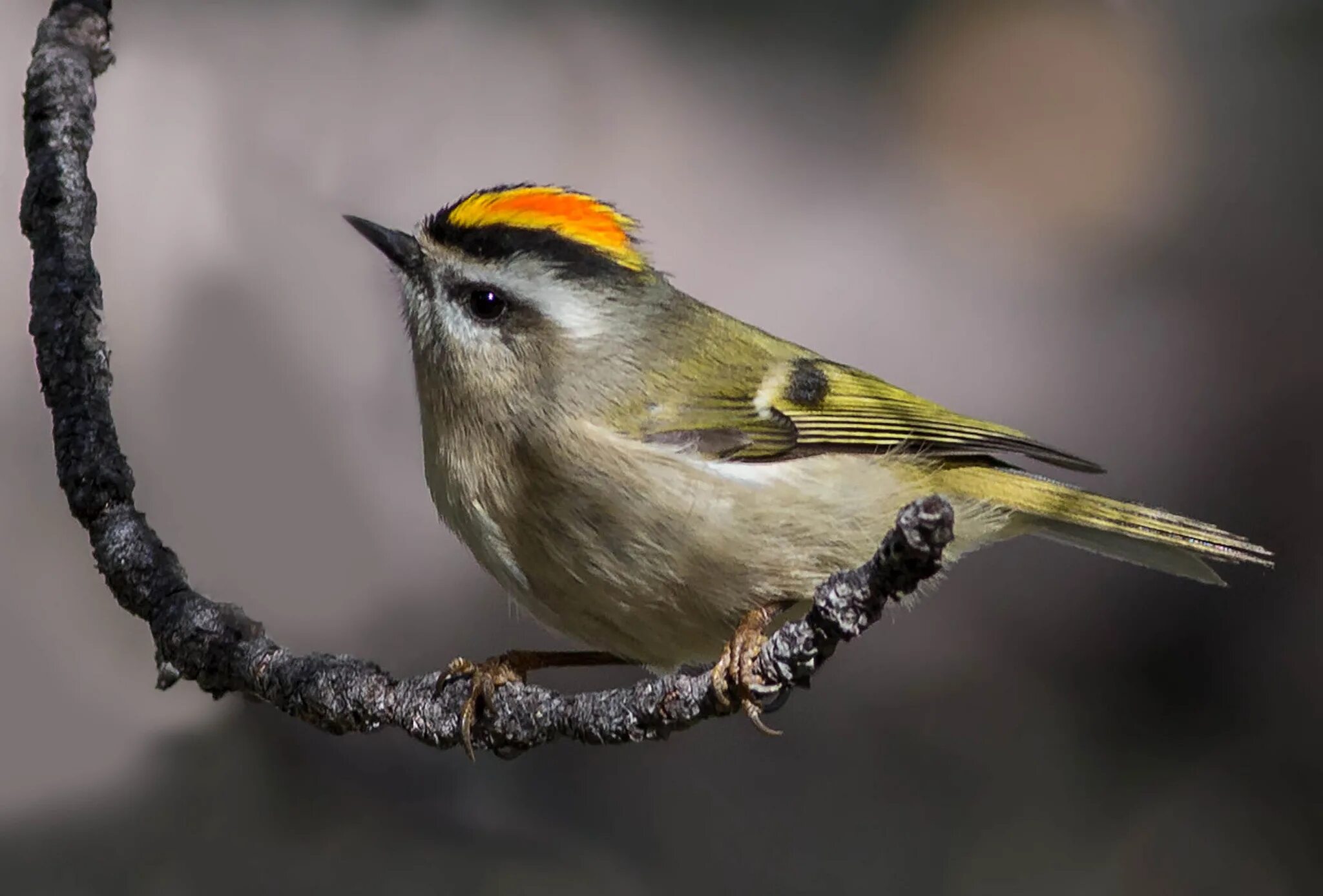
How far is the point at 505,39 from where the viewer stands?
387 cm

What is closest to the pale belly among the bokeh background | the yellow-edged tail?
the yellow-edged tail

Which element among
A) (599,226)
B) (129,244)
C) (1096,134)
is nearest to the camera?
(599,226)

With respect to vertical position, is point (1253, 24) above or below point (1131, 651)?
above

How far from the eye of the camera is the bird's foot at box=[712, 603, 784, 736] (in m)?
1.76

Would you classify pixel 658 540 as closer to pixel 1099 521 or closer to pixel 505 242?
pixel 505 242

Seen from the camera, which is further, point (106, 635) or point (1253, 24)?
point (1253, 24)

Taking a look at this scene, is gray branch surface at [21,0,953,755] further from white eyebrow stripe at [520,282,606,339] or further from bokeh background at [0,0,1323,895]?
bokeh background at [0,0,1323,895]

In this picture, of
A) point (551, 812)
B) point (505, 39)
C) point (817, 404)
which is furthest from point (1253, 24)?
point (551, 812)

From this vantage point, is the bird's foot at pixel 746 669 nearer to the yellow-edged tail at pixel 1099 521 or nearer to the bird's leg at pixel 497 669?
the bird's leg at pixel 497 669

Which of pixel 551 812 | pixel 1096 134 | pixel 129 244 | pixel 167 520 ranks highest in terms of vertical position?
pixel 1096 134

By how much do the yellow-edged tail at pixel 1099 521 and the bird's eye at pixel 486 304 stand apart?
27.1 inches

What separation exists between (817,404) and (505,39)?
75.0 inches

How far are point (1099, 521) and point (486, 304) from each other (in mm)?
981

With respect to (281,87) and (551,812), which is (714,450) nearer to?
(551,812)
